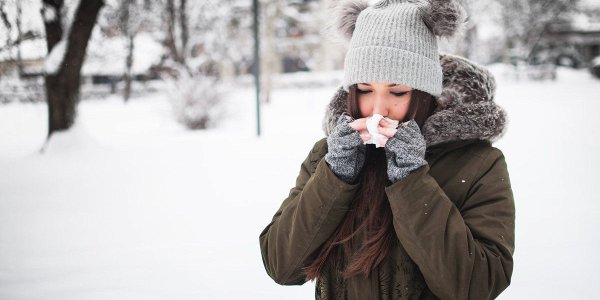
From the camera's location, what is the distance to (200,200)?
5.12 meters

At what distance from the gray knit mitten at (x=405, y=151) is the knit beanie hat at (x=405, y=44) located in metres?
0.20

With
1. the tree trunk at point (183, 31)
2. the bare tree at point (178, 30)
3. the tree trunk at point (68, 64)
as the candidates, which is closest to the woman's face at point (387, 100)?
the tree trunk at point (68, 64)

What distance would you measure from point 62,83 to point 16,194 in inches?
132

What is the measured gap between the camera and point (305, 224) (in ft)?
4.17

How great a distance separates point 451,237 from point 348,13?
0.92 meters

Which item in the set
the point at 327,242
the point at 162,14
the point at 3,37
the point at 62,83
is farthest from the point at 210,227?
the point at 162,14

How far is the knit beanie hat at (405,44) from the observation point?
1266mm

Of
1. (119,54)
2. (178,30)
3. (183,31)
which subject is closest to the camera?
(183,31)

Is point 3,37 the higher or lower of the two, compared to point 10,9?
lower

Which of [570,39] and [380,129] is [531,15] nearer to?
[570,39]

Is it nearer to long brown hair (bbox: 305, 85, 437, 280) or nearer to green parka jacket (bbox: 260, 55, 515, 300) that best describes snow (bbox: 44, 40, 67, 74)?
green parka jacket (bbox: 260, 55, 515, 300)

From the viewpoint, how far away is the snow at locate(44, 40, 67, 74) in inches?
311

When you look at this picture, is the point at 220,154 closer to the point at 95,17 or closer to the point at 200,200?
the point at 200,200

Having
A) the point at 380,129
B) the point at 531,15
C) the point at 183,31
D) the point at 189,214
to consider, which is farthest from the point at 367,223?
the point at 531,15
